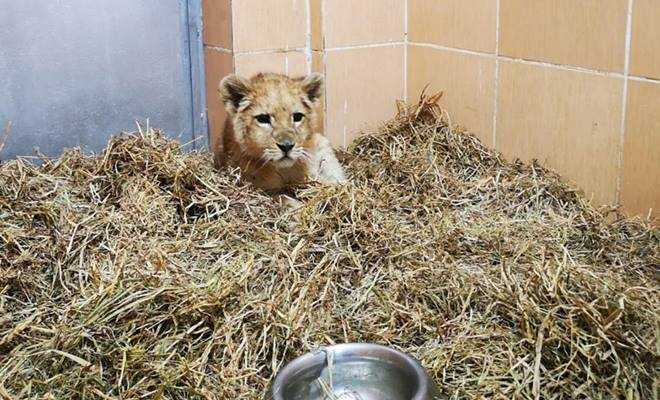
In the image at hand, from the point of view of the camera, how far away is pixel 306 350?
2.93 metres

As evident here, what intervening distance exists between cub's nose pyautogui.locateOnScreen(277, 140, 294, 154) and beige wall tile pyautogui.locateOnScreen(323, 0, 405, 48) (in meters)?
0.92

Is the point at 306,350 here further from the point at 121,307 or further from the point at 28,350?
the point at 28,350

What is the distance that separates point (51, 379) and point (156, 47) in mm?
2639

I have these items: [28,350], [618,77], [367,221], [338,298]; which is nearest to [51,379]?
[28,350]

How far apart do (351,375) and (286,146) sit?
179 cm

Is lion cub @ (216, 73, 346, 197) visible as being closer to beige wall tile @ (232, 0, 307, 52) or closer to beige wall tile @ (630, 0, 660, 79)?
beige wall tile @ (232, 0, 307, 52)

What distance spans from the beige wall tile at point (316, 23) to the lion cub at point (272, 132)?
55cm

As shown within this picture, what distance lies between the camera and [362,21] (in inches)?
202

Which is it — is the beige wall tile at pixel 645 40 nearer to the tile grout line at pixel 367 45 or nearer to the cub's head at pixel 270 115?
the cub's head at pixel 270 115

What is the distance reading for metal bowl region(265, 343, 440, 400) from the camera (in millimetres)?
2656

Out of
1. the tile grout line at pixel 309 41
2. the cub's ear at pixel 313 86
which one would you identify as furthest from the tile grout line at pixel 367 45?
the cub's ear at pixel 313 86

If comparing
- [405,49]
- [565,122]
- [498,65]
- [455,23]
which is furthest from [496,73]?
[405,49]

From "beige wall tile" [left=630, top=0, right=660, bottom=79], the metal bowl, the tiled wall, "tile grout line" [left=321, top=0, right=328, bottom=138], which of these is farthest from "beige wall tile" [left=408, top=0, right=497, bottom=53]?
the metal bowl

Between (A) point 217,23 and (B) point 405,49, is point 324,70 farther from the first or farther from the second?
(A) point 217,23
